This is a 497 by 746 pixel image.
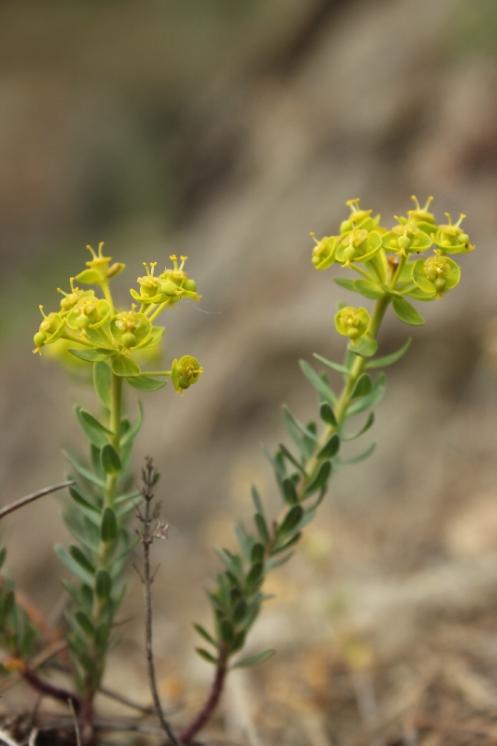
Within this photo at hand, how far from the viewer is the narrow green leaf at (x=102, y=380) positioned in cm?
147

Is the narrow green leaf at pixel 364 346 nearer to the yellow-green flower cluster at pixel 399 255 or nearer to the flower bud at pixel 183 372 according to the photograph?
the yellow-green flower cluster at pixel 399 255

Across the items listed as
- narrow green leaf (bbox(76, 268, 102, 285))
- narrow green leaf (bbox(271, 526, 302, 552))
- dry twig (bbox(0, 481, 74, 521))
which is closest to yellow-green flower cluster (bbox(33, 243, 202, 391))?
narrow green leaf (bbox(76, 268, 102, 285))

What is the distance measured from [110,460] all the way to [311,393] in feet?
8.32

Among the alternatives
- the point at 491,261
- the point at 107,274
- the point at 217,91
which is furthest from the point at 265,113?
the point at 107,274

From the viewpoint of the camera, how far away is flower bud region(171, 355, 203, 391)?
1.38 metres

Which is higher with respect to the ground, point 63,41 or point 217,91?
point 63,41

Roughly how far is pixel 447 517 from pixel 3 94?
11.7 m

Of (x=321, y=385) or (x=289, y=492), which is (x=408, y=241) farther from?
(x=289, y=492)

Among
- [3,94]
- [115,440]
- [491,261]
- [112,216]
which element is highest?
[3,94]

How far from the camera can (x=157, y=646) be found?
283 centimetres

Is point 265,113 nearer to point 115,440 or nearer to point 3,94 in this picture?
point 115,440

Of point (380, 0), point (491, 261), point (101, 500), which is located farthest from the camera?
point (380, 0)

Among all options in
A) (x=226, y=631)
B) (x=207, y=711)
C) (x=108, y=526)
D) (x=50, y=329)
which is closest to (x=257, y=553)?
(x=226, y=631)

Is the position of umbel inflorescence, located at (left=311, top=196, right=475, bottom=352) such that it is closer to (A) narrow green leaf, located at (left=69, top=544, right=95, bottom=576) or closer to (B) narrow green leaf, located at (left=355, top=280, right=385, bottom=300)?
(B) narrow green leaf, located at (left=355, top=280, right=385, bottom=300)
